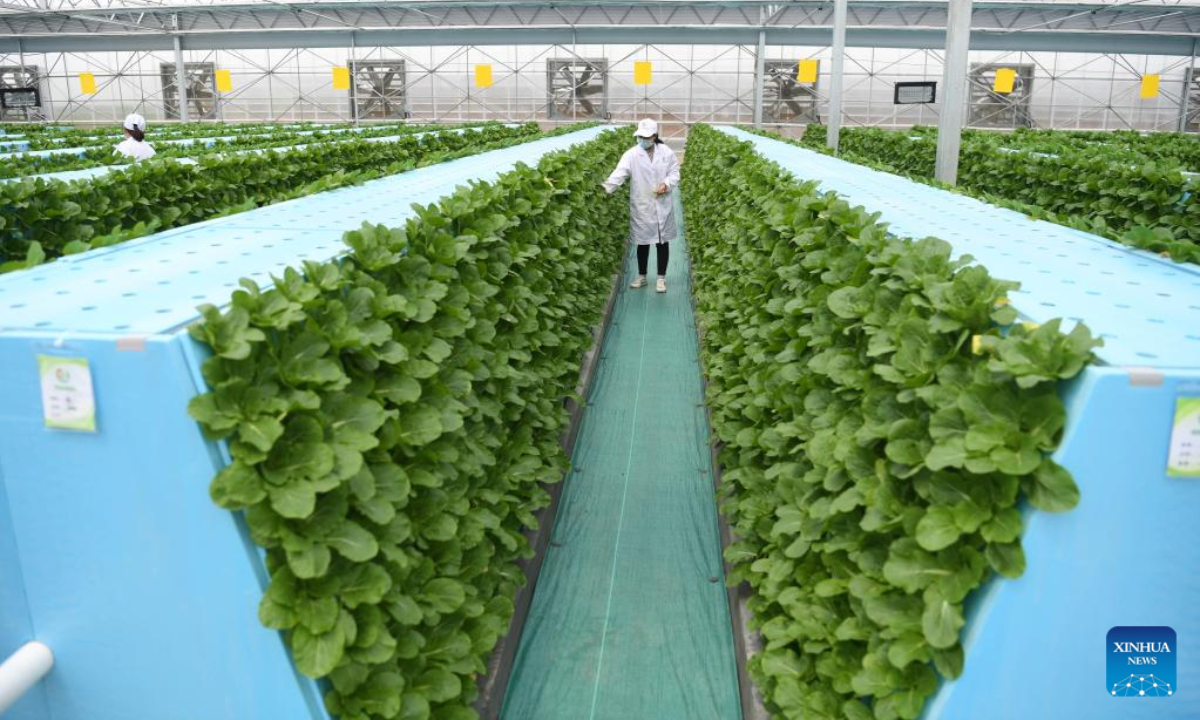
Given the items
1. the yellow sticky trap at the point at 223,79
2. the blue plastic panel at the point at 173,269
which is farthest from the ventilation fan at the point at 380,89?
the blue plastic panel at the point at 173,269

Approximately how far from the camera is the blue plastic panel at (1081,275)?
194cm

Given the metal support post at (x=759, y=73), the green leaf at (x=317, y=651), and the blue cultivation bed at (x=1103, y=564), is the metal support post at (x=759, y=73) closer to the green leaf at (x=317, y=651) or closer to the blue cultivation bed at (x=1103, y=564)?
the blue cultivation bed at (x=1103, y=564)

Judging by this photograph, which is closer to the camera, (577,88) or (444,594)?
(444,594)

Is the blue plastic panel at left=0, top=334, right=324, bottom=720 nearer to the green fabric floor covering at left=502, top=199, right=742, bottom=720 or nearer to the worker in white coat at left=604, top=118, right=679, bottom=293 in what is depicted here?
the green fabric floor covering at left=502, top=199, right=742, bottom=720

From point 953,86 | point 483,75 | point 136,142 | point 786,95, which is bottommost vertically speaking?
point 136,142

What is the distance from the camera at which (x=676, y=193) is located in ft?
64.5

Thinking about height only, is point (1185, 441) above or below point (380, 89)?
below

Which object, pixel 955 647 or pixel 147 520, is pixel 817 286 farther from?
pixel 147 520

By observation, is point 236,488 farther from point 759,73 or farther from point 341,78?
point 759,73

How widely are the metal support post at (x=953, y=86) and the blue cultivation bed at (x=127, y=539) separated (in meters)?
6.51

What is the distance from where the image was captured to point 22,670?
2021 mm

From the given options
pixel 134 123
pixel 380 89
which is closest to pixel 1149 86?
pixel 380 89

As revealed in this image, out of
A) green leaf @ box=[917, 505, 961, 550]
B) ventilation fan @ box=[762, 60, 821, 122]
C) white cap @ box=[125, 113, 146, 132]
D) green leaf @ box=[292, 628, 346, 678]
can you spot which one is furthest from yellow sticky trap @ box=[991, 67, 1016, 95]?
green leaf @ box=[292, 628, 346, 678]

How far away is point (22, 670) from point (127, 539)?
0.40 meters
